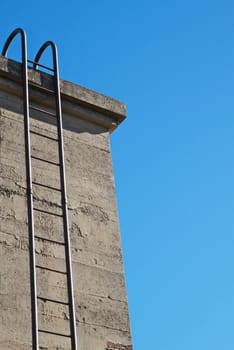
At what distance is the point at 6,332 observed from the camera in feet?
24.2

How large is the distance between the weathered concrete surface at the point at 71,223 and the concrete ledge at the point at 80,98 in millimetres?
13

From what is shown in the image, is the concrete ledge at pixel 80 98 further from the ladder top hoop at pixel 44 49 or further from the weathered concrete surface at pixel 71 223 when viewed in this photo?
the ladder top hoop at pixel 44 49

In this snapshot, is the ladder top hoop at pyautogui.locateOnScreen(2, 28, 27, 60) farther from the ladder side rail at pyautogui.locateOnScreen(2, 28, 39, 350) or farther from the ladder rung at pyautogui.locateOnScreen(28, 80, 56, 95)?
the ladder rung at pyautogui.locateOnScreen(28, 80, 56, 95)

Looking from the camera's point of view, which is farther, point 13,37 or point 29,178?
point 13,37

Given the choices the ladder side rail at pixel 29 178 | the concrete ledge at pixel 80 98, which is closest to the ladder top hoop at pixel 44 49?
the concrete ledge at pixel 80 98

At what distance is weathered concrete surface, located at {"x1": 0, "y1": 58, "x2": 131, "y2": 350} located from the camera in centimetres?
773

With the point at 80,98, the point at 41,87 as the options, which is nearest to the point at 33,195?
the point at 41,87

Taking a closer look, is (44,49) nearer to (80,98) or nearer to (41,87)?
(41,87)

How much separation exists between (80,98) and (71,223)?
5.84 feet

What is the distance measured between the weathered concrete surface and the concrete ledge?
1 centimetres

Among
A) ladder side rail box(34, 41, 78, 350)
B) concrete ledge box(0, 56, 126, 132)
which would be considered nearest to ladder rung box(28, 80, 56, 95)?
concrete ledge box(0, 56, 126, 132)

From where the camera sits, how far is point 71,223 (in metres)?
8.55

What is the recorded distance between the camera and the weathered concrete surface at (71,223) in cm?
773

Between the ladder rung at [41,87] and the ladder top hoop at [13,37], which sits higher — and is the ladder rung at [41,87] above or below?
below
